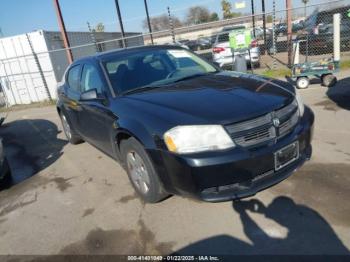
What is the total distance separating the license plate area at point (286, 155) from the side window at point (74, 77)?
3305mm

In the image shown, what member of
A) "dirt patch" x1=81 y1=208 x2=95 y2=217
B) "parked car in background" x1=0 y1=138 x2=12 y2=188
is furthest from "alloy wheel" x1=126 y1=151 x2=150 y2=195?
"parked car in background" x1=0 y1=138 x2=12 y2=188

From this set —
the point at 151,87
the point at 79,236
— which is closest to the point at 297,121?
the point at 151,87

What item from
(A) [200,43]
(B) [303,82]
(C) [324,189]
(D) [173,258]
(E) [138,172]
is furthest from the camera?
(A) [200,43]

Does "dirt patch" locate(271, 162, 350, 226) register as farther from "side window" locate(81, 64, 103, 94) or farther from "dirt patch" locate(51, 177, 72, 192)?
"dirt patch" locate(51, 177, 72, 192)

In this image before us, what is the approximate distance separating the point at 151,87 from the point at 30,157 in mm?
3536

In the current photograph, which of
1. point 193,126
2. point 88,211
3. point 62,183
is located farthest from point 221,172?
point 62,183

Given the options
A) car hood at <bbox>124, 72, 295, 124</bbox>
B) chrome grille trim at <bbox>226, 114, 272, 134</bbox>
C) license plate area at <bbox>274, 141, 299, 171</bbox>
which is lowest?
license plate area at <bbox>274, 141, 299, 171</bbox>

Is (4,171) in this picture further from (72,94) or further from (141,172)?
(141,172)

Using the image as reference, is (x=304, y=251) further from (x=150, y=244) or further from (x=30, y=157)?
(x=30, y=157)

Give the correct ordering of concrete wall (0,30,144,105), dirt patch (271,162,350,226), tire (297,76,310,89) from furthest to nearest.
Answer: concrete wall (0,30,144,105)
tire (297,76,310,89)
dirt patch (271,162,350,226)

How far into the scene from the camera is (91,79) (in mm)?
4473

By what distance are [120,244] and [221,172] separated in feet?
3.83

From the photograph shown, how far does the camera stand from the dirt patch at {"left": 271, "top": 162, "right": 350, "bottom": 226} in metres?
3.13

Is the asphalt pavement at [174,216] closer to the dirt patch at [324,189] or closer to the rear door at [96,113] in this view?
the dirt patch at [324,189]
